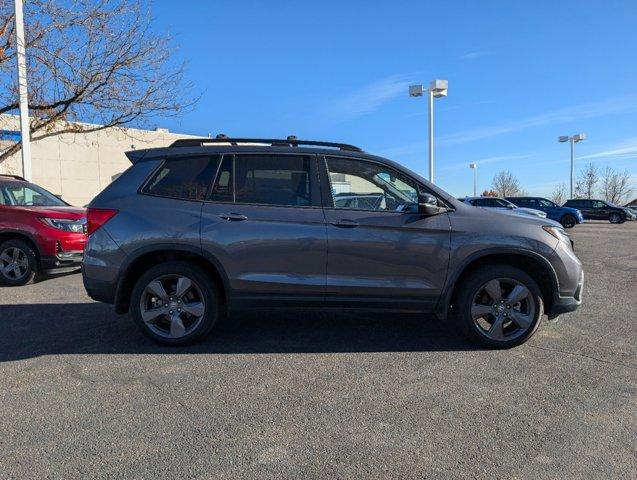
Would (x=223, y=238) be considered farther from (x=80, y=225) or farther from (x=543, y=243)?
(x=80, y=225)

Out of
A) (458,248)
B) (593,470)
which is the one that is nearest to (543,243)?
(458,248)

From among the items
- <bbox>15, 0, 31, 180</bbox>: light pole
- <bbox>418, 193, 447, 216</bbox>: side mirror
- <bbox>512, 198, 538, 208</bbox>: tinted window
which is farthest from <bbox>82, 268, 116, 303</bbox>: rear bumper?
<bbox>512, 198, 538, 208</bbox>: tinted window

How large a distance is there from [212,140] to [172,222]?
93cm

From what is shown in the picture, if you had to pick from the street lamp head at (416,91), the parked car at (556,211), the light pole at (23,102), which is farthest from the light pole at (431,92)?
the light pole at (23,102)

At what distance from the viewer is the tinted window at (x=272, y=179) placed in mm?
4723

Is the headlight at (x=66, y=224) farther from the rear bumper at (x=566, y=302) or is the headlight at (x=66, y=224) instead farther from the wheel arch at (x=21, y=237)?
the rear bumper at (x=566, y=302)

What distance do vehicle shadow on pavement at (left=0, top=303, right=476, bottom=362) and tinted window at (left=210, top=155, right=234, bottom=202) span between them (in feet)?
4.66

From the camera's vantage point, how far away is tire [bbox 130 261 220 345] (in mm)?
4695

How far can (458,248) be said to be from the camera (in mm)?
4609

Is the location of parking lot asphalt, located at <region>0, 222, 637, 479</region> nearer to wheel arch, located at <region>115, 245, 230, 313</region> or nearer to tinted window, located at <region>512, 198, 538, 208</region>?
wheel arch, located at <region>115, 245, 230, 313</region>

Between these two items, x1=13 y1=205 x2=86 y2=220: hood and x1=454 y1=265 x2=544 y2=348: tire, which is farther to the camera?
x1=13 y1=205 x2=86 y2=220: hood

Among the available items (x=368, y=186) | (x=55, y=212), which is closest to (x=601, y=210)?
(x=368, y=186)

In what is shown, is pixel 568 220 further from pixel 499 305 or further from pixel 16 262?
pixel 16 262

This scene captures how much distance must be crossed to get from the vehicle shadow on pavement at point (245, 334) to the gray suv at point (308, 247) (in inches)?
14.0
